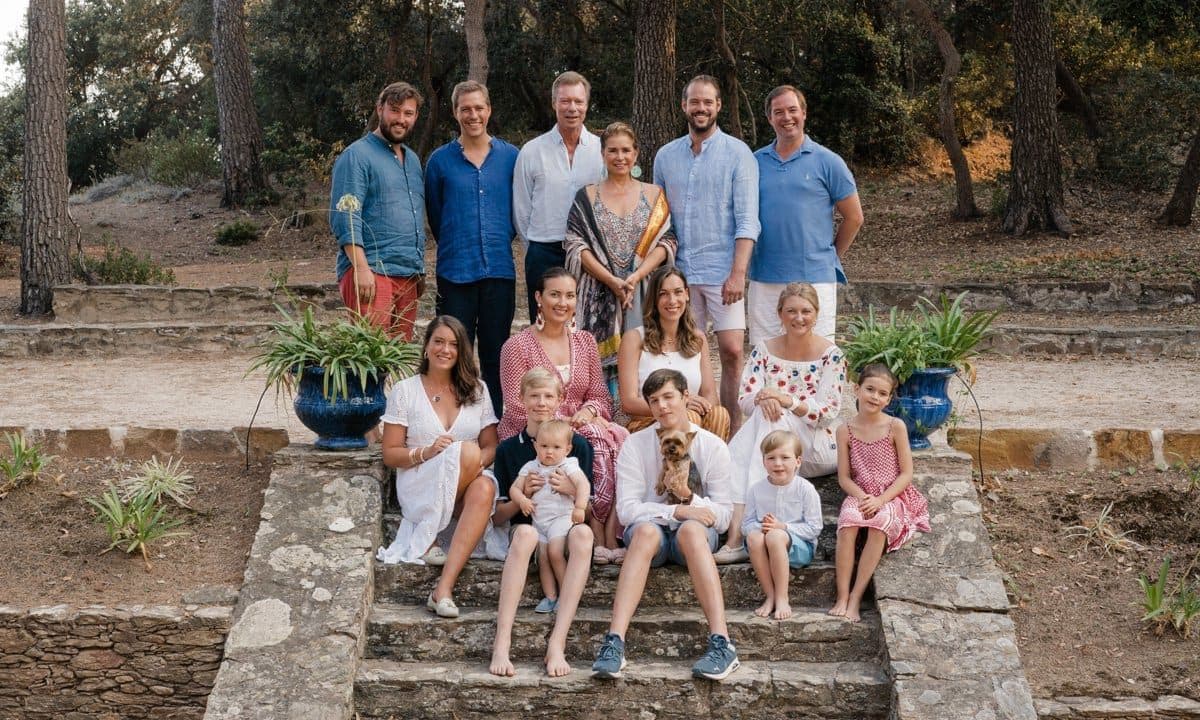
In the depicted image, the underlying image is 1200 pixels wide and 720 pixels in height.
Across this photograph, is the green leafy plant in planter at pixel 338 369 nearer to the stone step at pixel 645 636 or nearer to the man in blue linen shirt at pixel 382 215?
the man in blue linen shirt at pixel 382 215

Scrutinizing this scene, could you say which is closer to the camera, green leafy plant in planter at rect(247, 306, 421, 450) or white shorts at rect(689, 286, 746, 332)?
green leafy plant in planter at rect(247, 306, 421, 450)

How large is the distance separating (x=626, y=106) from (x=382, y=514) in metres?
14.3

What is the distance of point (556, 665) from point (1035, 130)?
10786 millimetres

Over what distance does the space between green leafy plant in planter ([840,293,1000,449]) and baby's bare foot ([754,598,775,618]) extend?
3.51ft

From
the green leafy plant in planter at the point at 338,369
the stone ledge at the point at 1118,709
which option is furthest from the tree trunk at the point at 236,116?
the stone ledge at the point at 1118,709

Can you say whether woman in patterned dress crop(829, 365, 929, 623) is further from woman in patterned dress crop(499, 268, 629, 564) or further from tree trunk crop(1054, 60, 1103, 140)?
tree trunk crop(1054, 60, 1103, 140)

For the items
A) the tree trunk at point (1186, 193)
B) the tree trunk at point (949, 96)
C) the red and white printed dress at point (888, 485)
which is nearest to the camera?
the red and white printed dress at point (888, 485)

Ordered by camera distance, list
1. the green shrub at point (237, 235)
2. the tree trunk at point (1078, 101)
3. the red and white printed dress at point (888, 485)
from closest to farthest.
→ the red and white printed dress at point (888, 485) < the green shrub at point (237, 235) < the tree trunk at point (1078, 101)

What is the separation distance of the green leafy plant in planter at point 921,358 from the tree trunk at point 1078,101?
13.1 meters

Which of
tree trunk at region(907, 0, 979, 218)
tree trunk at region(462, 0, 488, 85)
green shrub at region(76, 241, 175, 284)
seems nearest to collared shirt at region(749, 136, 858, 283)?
green shrub at region(76, 241, 175, 284)

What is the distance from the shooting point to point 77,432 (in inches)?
238

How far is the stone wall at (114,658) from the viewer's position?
14.9 feet

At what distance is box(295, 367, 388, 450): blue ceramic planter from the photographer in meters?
5.03

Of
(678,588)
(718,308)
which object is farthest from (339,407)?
(718,308)
